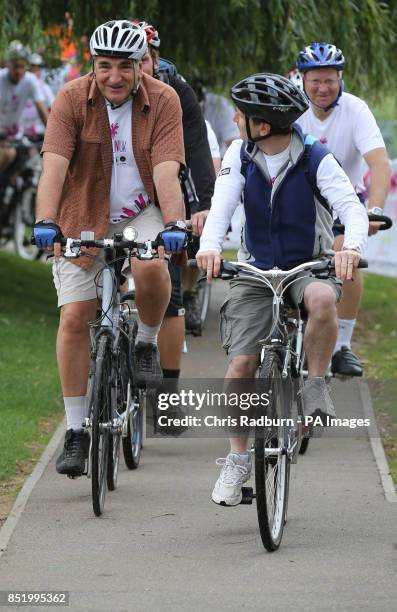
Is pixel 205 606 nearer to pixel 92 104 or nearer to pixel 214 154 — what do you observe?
pixel 92 104

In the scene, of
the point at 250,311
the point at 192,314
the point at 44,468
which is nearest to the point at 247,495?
the point at 250,311

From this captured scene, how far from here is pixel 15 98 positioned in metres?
16.4

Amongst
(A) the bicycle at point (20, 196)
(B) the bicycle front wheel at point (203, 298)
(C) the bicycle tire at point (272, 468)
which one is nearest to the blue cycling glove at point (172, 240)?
(C) the bicycle tire at point (272, 468)

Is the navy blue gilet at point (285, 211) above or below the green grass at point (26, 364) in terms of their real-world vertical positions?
above

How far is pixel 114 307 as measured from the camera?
699 cm

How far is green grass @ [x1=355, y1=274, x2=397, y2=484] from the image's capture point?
9.05 metres

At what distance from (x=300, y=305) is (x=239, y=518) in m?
1.06

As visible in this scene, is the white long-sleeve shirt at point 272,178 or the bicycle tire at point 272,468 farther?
the white long-sleeve shirt at point 272,178

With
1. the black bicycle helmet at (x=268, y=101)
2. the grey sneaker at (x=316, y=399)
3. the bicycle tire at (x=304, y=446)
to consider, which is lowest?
the bicycle tire at (x=304, y=446)

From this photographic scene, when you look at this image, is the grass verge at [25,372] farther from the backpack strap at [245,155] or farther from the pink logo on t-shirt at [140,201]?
the backpack strap at [245,155]

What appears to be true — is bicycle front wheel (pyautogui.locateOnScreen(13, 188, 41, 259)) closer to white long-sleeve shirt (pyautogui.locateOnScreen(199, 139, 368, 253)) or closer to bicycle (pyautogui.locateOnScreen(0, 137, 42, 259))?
bicycle (pyautogui.locateOnScreen(0, 137, 42, 259))

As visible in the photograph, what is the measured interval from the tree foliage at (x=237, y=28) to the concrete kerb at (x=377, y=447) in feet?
10.7

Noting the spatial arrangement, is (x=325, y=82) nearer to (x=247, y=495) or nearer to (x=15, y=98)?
(x=247, y=495)

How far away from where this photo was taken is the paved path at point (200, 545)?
5.52 meters
